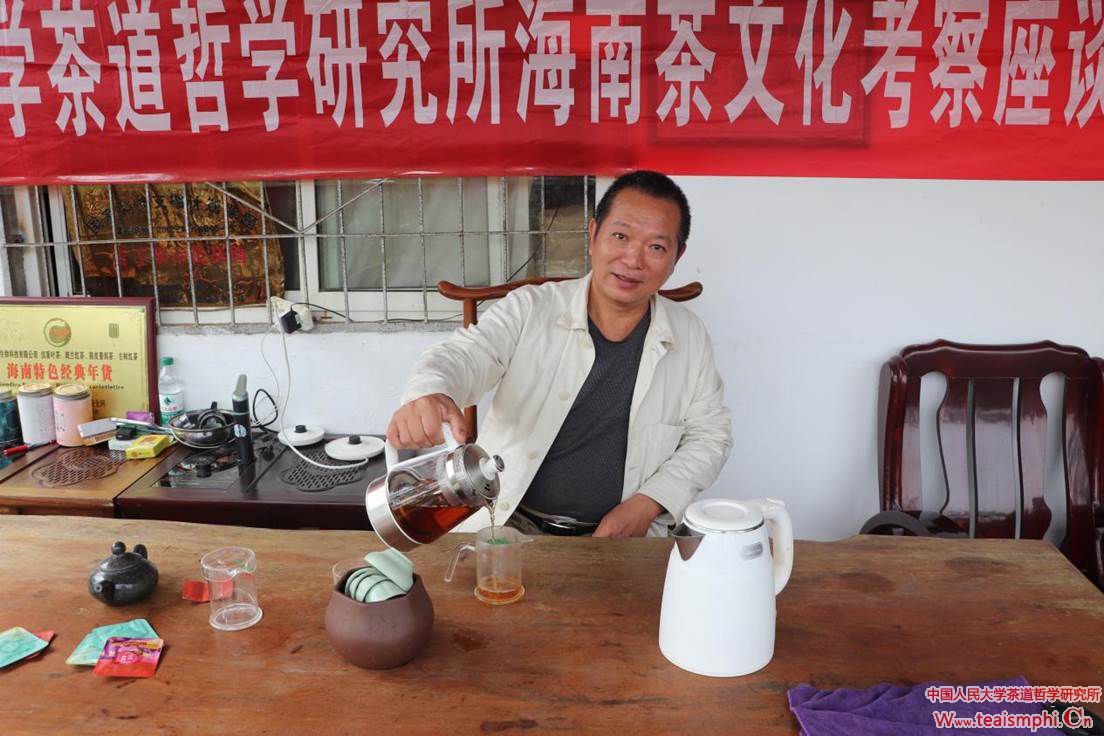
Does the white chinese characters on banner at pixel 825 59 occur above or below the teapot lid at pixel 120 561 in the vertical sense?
above

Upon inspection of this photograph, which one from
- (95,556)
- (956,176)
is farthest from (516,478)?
(956,176)

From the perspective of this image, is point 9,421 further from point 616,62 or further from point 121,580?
point 616,62

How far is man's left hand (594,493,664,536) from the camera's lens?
5.67 feet

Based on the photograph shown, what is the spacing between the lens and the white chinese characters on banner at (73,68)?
223 cm

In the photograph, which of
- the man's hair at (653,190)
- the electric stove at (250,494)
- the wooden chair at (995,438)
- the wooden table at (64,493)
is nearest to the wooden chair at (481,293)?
the man's hair at (653,190)

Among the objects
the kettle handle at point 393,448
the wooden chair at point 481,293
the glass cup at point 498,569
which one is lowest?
the glass cup at point 498,569

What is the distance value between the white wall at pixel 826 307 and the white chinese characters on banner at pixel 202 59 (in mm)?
677

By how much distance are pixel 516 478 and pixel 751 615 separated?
91 centimetres

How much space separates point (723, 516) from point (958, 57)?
1727 millimetres

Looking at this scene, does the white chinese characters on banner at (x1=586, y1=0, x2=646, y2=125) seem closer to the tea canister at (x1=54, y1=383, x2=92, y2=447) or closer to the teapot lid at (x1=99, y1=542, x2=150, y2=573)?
the teapot lid at (x1=99, y1=542, x2=150, y2=573)

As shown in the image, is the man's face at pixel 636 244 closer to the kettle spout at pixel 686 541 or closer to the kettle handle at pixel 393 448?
the kettle handle at pixel 393 448

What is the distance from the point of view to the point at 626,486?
1.93 m

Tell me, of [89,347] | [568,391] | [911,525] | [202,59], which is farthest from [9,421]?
[911,525]

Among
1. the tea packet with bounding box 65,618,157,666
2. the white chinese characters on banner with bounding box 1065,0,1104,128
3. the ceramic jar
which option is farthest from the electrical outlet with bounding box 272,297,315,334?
the white chinese characters on banner with bounding box 1065,0,1104,128
